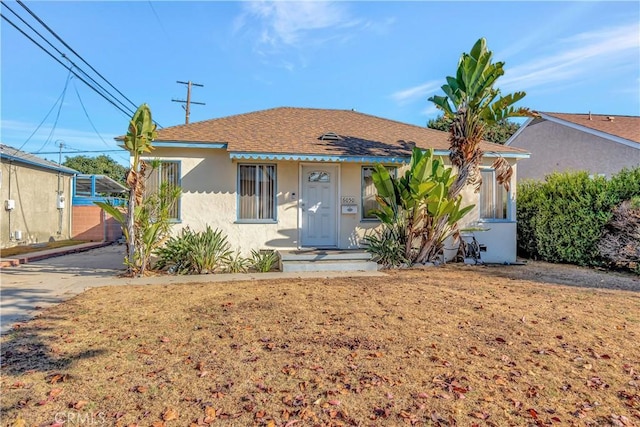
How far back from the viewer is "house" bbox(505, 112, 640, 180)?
16484 millimetres

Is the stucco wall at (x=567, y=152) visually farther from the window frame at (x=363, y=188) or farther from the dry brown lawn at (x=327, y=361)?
→ the dry brown lawn at (x=327, y=361)

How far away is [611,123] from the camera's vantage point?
18.2m

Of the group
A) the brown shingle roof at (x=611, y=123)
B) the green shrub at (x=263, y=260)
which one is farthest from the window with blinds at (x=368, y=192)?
the brown shingle roof at (x=611, y=123)

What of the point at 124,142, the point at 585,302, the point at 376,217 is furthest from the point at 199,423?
the point at 376,217

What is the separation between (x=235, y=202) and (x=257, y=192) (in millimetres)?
754

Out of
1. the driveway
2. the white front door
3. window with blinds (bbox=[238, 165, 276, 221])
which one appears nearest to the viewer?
the driveway

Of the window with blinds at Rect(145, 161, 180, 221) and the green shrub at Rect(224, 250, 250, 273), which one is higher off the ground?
the window with blinds at Rect(145, 161, 180, 221)

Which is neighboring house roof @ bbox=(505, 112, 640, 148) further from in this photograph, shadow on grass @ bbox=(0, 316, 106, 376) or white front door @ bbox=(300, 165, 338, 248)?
shadow on grass @ bbox=(0, 316, 106, 376)

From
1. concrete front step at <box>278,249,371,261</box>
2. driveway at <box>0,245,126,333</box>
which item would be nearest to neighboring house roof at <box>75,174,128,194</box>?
driveway at <box>0,245,126,333</box>

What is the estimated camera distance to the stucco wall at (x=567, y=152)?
54.4 feet

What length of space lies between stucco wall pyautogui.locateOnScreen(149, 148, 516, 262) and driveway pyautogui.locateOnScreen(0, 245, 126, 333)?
8.34ft

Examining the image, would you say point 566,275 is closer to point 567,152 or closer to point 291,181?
point 291,181

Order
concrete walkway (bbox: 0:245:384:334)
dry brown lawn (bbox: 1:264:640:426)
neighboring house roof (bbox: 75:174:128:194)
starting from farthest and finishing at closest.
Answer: neighboring house roof (bbox: 75:174:128:194), concrete walkway (bbox: 0:245:384:334), dry brown lawn (bbox: 1:264:640:426)

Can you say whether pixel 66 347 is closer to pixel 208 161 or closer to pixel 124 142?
pixel 124 142
